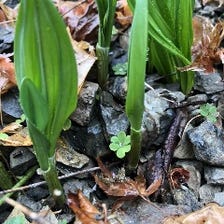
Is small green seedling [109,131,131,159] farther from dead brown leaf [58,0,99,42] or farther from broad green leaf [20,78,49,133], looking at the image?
dead brown leaf [58,0,99,42]

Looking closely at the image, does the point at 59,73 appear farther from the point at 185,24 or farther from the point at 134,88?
the point at 185,24

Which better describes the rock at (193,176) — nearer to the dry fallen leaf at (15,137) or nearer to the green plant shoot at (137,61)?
the green plant shoot at (137,61)

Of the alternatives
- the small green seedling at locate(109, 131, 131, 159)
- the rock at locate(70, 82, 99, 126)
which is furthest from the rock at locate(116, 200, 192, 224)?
the rock at locate(70, 82, 99, 126)

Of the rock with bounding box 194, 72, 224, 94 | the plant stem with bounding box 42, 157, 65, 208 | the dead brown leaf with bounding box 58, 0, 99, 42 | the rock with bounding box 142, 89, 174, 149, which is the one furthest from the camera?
the dead brown leaf with bounding box 58, 0, 99, 42

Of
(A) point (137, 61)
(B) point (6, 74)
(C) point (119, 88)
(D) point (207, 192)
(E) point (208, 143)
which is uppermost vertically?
(A) point (137, 61)

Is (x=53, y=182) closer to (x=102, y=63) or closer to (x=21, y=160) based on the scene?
(x=21, y=160)

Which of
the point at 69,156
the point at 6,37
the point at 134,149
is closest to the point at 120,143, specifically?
the point at 134,149

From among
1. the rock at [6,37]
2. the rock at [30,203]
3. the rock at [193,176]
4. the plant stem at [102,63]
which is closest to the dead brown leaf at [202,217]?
the rock at [193,176]
